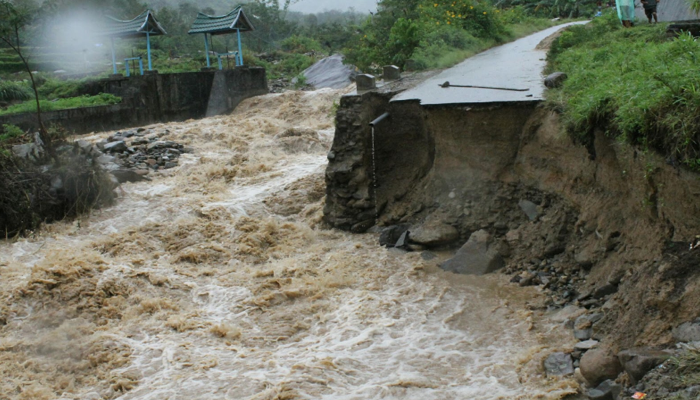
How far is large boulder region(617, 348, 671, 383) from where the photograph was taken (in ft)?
15.4

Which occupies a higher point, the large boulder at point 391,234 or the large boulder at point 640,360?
the large boulder at point 640,360

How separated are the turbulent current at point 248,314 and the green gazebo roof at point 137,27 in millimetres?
11621

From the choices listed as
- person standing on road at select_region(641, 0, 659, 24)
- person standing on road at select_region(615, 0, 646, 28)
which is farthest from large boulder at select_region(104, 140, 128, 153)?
person standing on road at select_region(641, 0, 659, 24)

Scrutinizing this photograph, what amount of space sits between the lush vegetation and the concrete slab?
0.55 m

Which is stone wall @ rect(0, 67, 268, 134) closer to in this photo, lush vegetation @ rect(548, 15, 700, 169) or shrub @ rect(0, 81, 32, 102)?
shrub @ rect(0, 81, 32, 102)

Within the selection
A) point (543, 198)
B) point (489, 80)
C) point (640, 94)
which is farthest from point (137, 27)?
point (640, 94)

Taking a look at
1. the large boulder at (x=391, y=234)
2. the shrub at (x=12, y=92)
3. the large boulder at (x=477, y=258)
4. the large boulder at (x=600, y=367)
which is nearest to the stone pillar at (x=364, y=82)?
the large boulder at (x=391, y=234)

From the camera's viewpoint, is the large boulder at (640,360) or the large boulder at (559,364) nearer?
the large boulder at (640,360)

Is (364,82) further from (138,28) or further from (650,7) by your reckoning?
(138,28)

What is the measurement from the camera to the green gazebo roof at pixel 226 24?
2261 cm

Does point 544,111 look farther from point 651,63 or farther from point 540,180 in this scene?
point 651,63

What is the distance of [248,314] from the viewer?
774cm

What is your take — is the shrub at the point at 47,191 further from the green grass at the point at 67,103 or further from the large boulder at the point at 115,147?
the green grass at the point at 67,103

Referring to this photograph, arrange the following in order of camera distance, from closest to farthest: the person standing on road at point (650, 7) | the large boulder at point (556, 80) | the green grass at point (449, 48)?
the large boulder at point (556, 80) < the person standing on road at point (650, 7) < the green grass at point (449, 48)
